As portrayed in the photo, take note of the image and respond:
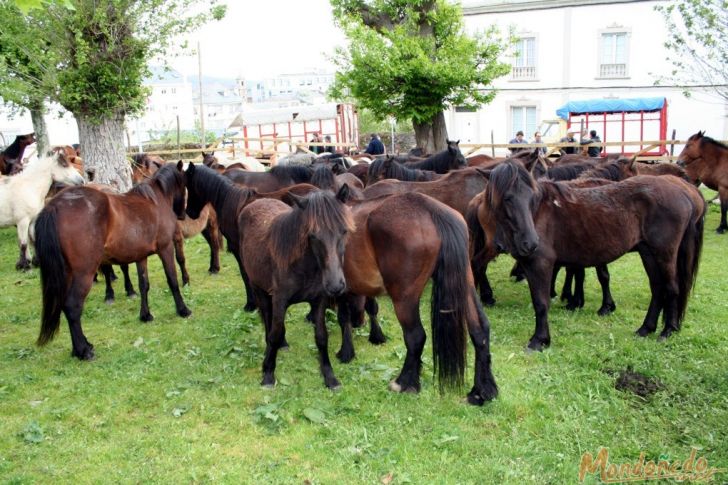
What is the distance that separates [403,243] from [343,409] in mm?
1522

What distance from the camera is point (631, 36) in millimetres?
29750

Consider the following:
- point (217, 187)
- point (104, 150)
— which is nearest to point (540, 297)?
point (217, 187)

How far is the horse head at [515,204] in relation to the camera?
18.7ft

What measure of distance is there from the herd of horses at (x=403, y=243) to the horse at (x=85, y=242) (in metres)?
0.02

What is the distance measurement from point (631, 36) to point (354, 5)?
19288 mm

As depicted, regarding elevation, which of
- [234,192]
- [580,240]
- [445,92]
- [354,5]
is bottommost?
[580,240]

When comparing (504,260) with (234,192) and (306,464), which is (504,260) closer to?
(234,192)

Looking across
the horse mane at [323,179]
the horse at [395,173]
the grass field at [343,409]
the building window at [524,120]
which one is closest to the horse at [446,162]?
the horse at [395,173]

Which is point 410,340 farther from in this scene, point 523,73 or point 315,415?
point 523,73

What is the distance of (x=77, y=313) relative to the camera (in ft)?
20.4

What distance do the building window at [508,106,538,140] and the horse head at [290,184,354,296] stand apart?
95.1 ft

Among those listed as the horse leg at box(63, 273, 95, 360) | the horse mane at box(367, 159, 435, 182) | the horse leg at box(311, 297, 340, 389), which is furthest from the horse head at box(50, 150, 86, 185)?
the horse leg at box(311, 297, 340, 389)

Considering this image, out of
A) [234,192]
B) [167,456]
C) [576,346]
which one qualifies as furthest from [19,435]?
[576,346]

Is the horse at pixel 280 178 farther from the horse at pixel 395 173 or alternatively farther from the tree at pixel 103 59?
the tree at pixel 103 59
